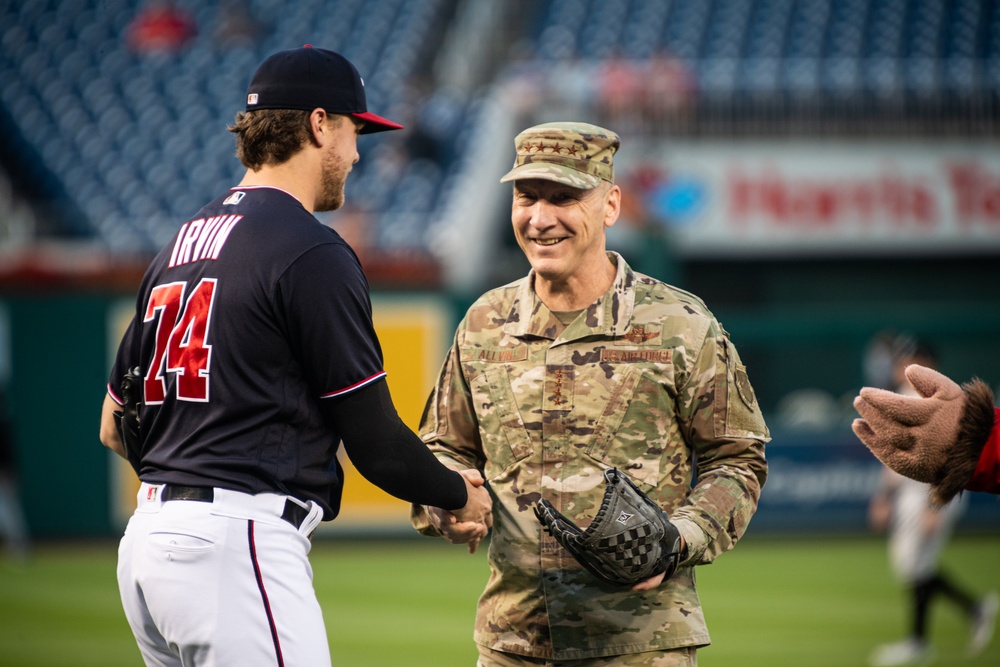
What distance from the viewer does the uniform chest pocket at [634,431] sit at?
3451mm

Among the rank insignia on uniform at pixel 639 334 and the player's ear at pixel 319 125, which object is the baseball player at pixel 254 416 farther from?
the rank insignia on uniform at pixel 639 334

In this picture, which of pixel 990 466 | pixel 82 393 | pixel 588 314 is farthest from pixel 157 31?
pixel 990 466

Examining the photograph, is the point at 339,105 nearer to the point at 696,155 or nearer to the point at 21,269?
the point at 21,269

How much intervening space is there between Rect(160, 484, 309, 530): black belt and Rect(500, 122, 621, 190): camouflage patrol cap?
1.09 m

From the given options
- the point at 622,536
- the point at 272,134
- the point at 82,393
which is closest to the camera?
the point at 622,536

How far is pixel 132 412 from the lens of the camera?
3.34 m

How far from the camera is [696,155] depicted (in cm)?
1806

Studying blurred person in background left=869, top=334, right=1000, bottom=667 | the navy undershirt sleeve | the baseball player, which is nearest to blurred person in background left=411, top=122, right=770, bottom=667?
the navy undershirt sleeve

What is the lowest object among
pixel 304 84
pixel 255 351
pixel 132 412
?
pixel 132 412

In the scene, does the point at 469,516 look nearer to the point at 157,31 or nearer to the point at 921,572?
the point at 921,572

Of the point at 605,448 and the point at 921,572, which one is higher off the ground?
the point at 605,448

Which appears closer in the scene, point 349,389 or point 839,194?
point 349,389

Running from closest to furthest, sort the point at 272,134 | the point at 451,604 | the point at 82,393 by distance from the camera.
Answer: the point at 272,134 < the point at 451,604 < the point at 82,393

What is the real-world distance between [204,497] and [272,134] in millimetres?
985
